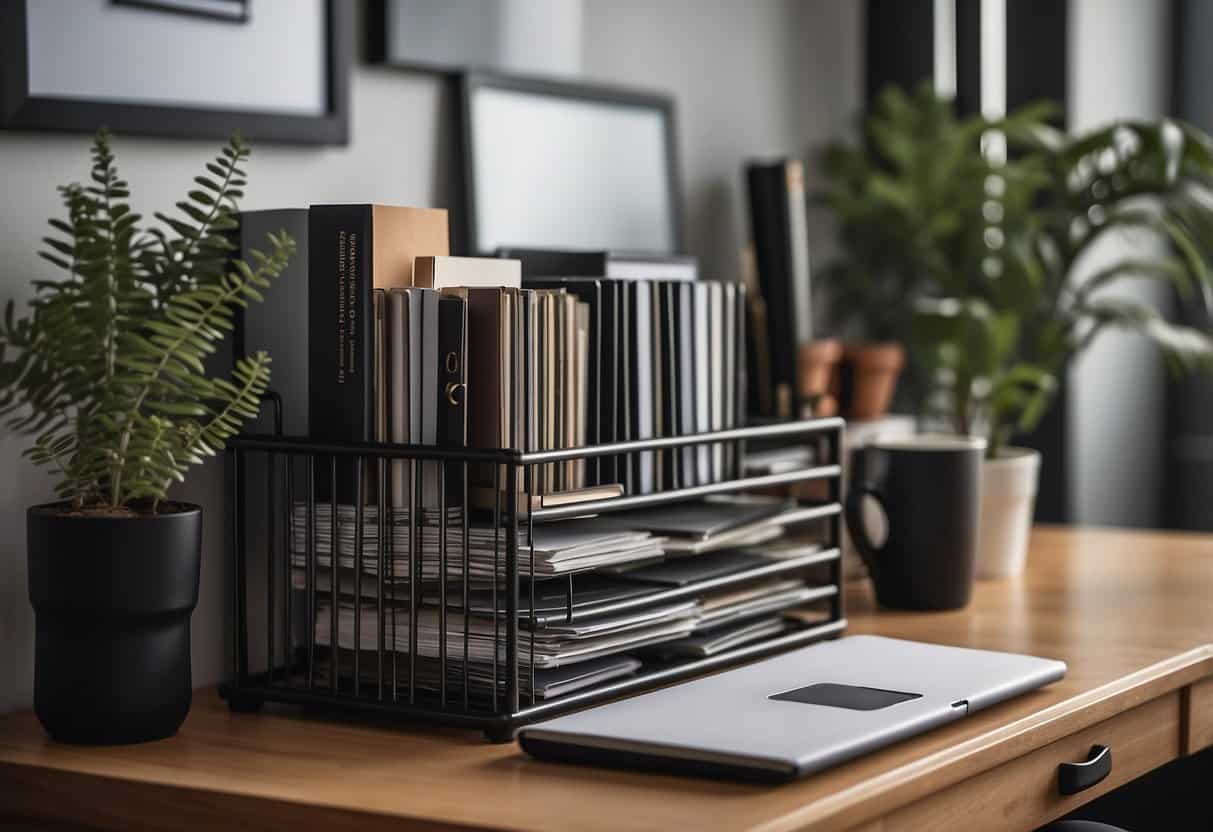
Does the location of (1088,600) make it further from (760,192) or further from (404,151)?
(404,151)

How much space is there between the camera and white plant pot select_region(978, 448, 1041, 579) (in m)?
1.74

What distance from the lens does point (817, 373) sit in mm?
1824

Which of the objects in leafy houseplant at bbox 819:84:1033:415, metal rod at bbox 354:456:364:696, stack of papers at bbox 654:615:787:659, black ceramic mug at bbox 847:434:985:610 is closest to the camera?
metal rod at bbox 354:456:364:696

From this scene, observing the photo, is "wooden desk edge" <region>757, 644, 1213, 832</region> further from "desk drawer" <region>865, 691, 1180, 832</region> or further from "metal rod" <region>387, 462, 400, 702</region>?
"metal rod" <region>387, 462, 400, 702</region>

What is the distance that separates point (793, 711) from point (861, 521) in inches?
21.6

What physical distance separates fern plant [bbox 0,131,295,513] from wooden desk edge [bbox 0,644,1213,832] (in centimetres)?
19

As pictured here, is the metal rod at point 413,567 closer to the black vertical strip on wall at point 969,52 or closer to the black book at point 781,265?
the black book at point 781,265

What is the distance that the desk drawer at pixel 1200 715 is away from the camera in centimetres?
136

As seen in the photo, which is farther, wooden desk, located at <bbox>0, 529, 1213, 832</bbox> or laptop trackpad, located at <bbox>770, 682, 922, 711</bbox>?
laptop trackpad, located at <bbox>770, 682, 922, 711</bbox>

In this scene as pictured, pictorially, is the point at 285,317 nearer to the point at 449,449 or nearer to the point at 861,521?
the point at 449,449

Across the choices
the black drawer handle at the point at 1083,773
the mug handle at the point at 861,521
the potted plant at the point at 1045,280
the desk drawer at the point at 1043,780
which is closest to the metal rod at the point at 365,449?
the desk drawer at the point at 1043,780

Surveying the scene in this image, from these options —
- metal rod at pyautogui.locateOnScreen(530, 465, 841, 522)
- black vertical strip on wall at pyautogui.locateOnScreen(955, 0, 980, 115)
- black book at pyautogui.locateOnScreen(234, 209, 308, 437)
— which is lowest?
metal rod at pyautogui.locateOnScreen(530, 465, 841, 522)

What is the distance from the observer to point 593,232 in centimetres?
176

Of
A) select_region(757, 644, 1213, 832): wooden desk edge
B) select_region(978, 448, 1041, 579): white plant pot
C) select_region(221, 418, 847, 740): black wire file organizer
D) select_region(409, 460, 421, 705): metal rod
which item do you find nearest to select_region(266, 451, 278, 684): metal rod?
select_region(221, 418, 847, 740): black wire file organizer
